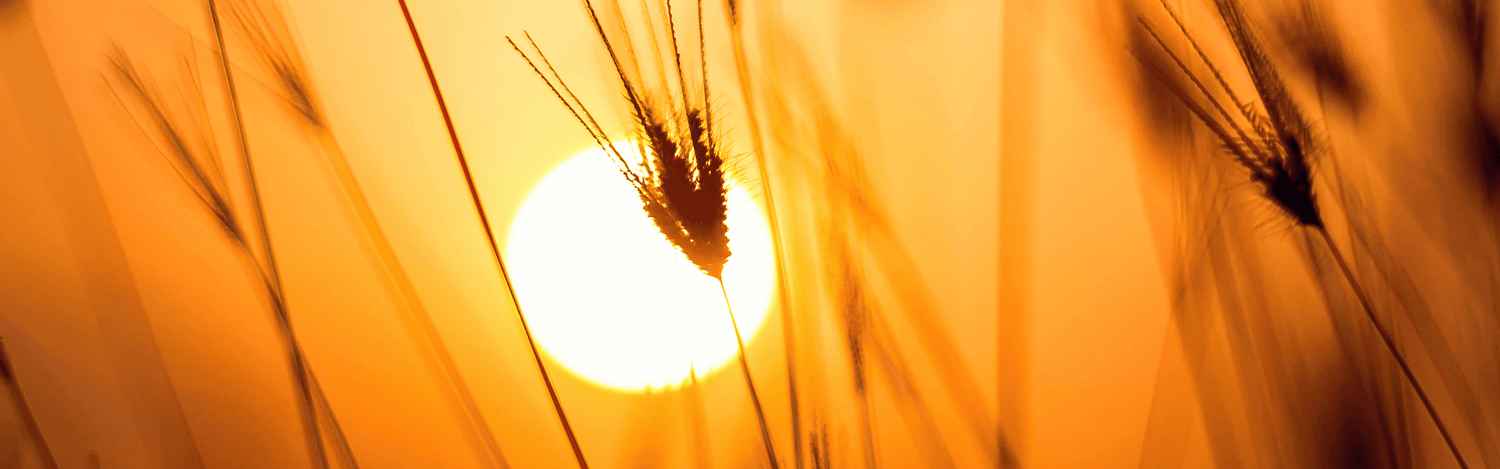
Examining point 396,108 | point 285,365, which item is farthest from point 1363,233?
point 285,365

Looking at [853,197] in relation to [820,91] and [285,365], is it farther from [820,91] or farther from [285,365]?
[285,365]

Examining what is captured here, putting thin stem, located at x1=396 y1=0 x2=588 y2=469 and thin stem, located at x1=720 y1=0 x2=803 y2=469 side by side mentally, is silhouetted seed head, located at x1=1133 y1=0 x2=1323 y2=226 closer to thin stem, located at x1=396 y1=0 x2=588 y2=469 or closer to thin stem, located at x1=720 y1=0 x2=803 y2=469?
thin stem, located at x1=720 y1=0 x2=803 y2=469

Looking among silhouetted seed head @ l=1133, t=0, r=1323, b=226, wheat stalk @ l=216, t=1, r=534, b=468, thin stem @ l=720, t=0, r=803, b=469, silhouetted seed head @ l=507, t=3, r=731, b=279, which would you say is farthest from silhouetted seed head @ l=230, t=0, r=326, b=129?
silhouetted seed head @ l=1133, t=0, r=1323, b=226

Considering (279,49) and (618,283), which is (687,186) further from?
(279,49)

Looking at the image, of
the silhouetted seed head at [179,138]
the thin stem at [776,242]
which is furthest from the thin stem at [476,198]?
the silhouetted seed head at [179,138]

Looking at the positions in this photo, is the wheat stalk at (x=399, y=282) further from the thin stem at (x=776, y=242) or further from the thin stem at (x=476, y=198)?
the thin stem at (x=776, y=242)
